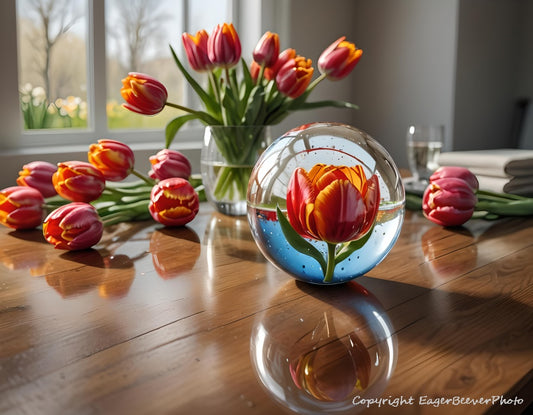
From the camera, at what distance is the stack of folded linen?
1266 mm

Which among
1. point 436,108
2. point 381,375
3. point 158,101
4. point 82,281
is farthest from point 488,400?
point 436,108

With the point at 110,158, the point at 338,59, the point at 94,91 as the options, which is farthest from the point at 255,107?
the point at 94,91

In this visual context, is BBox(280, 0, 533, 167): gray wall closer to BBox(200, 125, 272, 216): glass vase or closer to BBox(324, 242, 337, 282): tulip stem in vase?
BBox(200, 125, 272, 216): glass vase

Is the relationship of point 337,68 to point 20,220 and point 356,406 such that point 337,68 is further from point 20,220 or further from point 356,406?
point 356,406

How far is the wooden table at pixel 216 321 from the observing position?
0.43m

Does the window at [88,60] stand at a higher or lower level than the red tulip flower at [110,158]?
higher

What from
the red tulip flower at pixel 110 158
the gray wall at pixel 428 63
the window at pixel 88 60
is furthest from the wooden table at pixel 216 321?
the gray wall at pixel 428 63

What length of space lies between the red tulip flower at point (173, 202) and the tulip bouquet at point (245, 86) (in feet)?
0.40

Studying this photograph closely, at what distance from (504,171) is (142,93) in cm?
76

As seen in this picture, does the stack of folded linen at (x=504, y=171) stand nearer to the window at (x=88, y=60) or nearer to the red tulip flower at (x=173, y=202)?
the red tulip flower at (x=173, y=202)

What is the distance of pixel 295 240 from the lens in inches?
24.7

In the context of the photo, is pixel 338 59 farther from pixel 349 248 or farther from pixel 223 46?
pixel 349 248

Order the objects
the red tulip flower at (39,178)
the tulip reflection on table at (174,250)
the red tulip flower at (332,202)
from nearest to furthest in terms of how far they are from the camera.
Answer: the red tulip flower at (332,202)
the tulip reflection on table at (174,250)
the red tulip flower at (39,178)

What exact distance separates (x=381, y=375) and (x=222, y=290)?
26 cm
